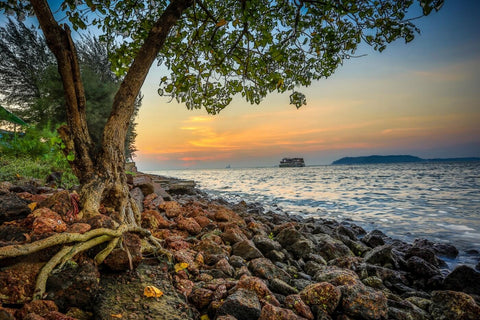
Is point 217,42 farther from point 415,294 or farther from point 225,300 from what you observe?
point 415,294

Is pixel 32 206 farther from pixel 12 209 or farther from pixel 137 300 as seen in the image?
pixel 137 300

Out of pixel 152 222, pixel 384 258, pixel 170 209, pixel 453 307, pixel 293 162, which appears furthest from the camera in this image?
pixel 293 162

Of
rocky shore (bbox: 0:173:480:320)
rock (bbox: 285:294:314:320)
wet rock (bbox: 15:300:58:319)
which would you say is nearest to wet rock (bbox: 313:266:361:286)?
rocky shore (bbox: 0:173:480:320)

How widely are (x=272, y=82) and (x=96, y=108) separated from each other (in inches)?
641

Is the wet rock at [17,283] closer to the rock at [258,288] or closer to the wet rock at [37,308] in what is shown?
the wet rock at [37,308]

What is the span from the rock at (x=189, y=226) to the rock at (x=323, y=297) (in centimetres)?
248

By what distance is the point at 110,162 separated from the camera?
123 inches

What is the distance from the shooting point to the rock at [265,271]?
3087 mm

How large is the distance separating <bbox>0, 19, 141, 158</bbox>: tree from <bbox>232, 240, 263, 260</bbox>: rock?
1576 cm

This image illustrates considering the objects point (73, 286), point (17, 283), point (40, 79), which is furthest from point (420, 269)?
point (40, 79)

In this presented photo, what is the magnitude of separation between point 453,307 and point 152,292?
345cm

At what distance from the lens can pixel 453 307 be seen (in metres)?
2.79

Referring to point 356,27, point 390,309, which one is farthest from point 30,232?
point 356,27

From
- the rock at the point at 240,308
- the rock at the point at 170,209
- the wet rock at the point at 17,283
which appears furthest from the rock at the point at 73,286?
the rock at the point at 170,209
